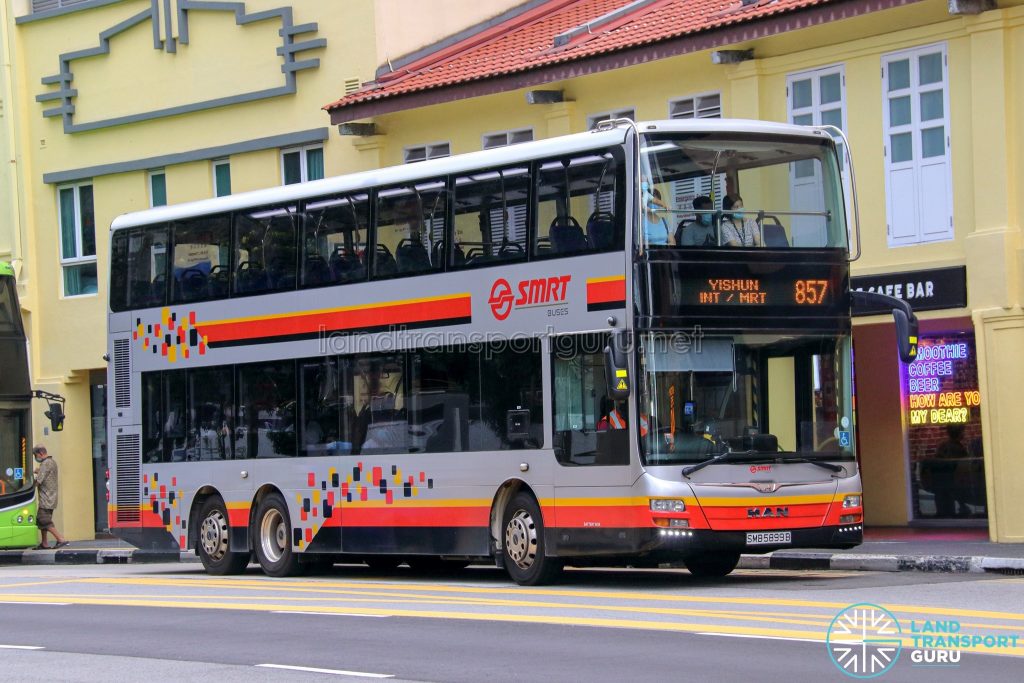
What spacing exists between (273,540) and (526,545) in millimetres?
4915

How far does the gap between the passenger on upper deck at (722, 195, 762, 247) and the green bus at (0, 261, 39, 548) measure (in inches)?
634

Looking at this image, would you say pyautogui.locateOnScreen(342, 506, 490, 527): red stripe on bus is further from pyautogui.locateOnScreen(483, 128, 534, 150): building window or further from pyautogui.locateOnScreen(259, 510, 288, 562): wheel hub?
pyautogui.locateOnScreen(483, 128, 534, 150): building window

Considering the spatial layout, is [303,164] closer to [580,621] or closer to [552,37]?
[552,37]

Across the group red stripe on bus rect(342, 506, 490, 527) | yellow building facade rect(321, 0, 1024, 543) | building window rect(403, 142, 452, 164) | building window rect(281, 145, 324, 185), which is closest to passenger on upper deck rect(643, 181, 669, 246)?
red stripe on bus rect(342, 506, 490, 527)

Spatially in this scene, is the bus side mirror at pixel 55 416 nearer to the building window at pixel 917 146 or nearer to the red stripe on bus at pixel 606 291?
the building window at pixel 917 146

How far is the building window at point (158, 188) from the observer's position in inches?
1379

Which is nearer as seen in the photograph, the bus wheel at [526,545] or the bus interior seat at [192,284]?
the bus wheel at [526,545]

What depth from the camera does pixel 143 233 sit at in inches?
933

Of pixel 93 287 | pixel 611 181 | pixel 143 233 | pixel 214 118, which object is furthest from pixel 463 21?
pixel 611 181

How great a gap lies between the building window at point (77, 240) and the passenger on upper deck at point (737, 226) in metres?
21.0

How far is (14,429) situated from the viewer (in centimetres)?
3023

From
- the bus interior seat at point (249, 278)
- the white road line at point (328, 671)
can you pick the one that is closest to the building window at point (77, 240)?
the bus interior seat at point (249, 278)

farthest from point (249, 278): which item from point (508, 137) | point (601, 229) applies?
point (508, 137)

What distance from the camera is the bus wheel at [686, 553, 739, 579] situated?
749 inches
